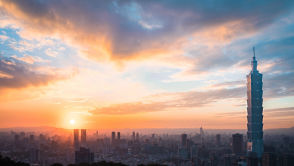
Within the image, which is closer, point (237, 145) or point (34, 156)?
point (34, 156)

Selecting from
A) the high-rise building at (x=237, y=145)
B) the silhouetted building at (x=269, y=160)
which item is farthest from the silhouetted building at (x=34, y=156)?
the high-rise building at (x=237, y=145)

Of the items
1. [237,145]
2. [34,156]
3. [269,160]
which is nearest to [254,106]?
[237,145]

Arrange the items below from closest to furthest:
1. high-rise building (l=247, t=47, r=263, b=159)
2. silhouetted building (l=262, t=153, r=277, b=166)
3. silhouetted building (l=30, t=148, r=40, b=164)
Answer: silhouetted building (l=262, t=153, r=277, b=166)
silhouetted building (l=30, t=148, r=40, b=164)
high-rise building (l=247, t=47, r=263, b=159)

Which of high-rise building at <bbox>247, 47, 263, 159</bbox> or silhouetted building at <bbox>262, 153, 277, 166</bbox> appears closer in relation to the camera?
silhouetted building at <bbox>262, 153, 277, 166</bbox>

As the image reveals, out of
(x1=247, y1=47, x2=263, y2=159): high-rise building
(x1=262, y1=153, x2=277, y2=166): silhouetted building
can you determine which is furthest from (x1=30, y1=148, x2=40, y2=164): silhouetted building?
(x1=247, y1=47, x2=263, y2=159): high-rise building

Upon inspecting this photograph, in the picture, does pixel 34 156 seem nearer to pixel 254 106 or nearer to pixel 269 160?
pixel 269 160

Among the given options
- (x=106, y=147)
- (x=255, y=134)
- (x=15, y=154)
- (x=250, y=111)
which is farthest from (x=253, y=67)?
(x=15, y=154)

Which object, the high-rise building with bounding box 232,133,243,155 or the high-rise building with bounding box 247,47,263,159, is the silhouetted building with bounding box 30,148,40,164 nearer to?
the high-rise building with bounding box 232,133,243,155

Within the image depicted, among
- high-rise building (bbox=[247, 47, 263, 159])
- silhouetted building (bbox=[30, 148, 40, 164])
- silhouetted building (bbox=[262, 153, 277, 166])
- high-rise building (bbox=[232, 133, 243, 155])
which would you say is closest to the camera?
silhouetted building (bbox=[262, 153, 277, 166])

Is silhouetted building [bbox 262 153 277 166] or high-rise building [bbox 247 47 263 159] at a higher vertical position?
high-rise building [bbox 247 47 263 159]

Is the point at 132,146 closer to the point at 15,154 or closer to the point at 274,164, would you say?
the point at 15,154

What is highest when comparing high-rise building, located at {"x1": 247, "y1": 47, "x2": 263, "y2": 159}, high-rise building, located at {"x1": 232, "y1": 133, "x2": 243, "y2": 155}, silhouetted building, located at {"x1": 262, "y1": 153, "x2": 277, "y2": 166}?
high-rise building, located at {"x1": 247, "y1": 47, "x2": 263, "y2": 159}
